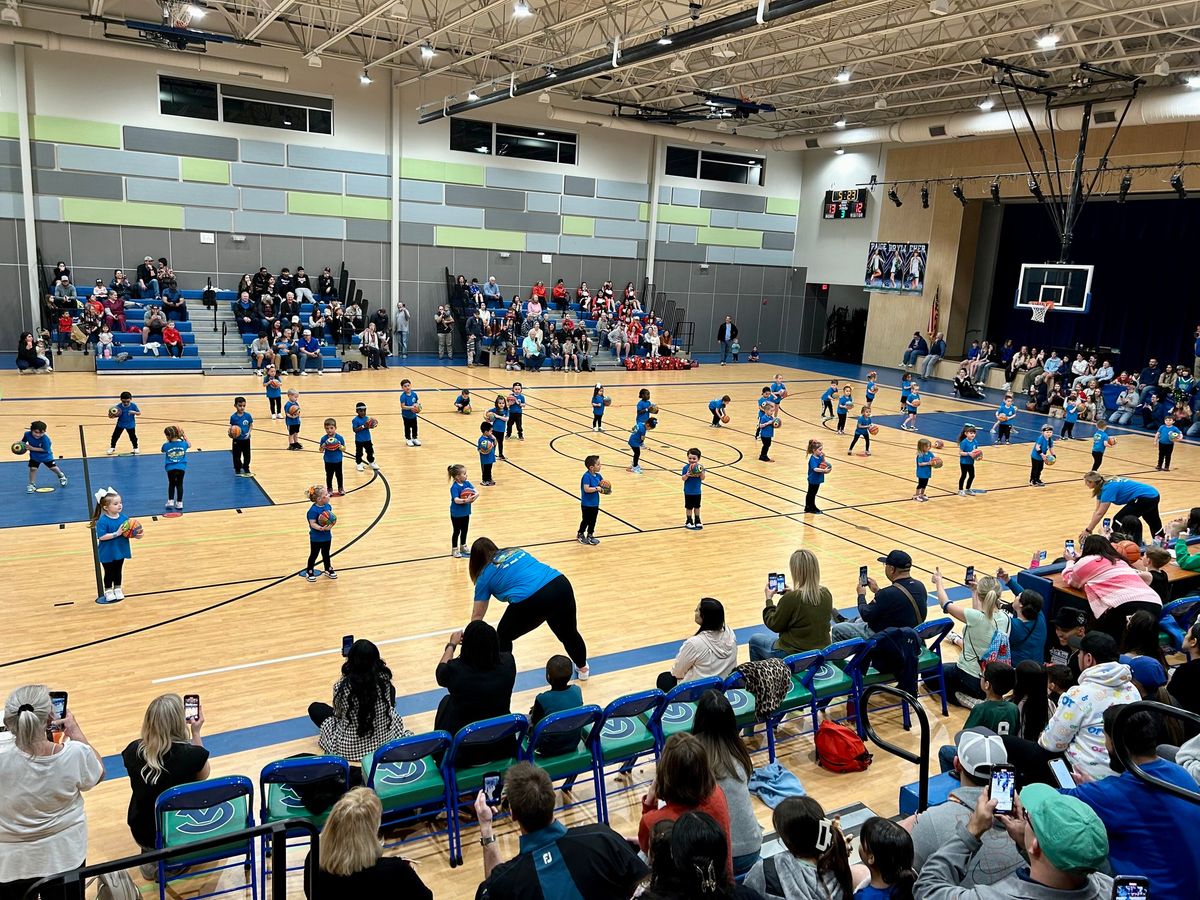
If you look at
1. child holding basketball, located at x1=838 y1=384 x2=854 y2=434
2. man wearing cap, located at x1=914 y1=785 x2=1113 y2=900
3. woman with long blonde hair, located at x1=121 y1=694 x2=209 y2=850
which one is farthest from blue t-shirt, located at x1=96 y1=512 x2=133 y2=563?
child holding basketball, located at x1=838 y1=384 x2=854 y2=434

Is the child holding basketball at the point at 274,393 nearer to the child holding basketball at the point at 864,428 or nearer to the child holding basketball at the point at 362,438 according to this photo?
the child holding basketball at the point at 362,438

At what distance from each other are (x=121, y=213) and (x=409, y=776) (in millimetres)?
28108

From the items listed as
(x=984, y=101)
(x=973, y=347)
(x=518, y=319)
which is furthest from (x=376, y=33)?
(x=973, y=347)

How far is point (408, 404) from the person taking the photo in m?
18.0

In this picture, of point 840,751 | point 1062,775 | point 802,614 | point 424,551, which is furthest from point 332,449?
point 1062,775

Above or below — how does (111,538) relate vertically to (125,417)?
below

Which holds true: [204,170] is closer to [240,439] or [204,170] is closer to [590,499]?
[240,439]

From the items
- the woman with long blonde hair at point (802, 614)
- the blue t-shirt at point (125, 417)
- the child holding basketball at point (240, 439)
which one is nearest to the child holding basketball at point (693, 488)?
the woman with long blonde hair at point (802, 614)

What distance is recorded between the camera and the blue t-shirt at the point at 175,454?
12.9 metres

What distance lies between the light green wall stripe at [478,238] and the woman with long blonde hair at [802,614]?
2842 centimetres

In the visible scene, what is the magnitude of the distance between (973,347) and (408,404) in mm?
25416

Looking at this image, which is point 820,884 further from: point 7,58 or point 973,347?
point 973,347

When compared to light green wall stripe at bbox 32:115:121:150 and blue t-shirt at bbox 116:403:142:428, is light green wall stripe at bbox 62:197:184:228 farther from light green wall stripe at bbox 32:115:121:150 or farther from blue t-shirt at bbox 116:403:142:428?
blue t-shirt at bbox 116:403:142:428

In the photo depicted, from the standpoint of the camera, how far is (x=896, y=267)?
37.3 m
